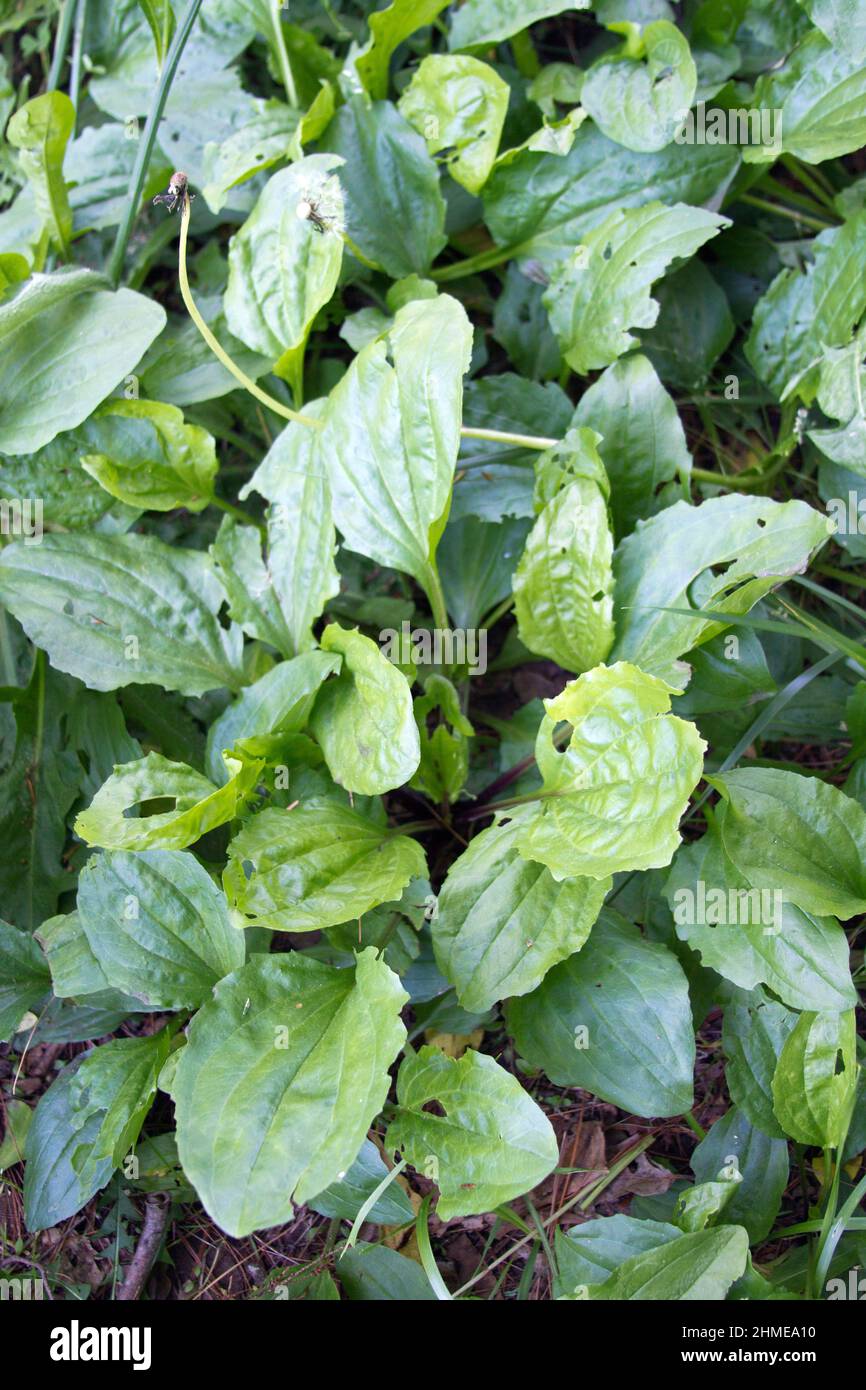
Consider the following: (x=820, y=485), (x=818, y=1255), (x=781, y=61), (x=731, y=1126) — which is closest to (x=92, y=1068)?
(x=731, y=1126)

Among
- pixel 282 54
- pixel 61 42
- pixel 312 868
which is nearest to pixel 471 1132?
pixel 312 868

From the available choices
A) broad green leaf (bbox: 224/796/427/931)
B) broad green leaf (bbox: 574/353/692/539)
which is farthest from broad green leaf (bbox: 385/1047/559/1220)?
broad green leaf (bbox: 574/353/692/539)

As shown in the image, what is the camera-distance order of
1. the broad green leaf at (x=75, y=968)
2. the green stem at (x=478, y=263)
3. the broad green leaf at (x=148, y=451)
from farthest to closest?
1. the green stem at (x=478, y=263)
2. the broad green leaf at (x=148, y=451)
3. the broad green leaf at (x=75, y=968)

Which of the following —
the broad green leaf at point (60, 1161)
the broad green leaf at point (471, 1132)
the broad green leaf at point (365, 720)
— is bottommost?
the broad green leaf at point (60, 1161)

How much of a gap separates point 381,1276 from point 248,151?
6.69 feet

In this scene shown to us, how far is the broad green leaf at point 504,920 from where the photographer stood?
1652mm

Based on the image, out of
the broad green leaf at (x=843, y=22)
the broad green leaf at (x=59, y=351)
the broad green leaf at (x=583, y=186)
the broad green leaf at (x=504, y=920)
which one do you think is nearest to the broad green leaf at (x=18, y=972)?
the broad green leaf at (x=504, y=920)

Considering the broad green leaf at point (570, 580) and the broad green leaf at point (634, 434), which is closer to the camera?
the broad green leaf at point (570, 580)

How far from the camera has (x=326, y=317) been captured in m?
2.31

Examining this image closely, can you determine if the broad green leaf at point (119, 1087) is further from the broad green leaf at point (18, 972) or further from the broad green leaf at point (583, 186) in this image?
the broad green leaf at point (583, 186)

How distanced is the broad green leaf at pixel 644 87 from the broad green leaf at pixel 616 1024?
4.76ft

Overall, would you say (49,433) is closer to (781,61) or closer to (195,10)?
(195,10)
